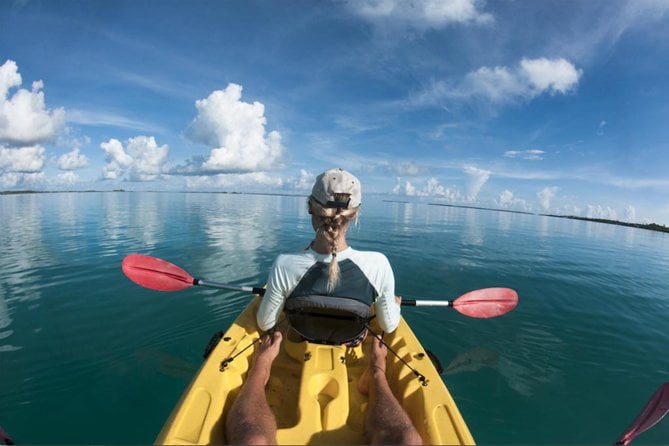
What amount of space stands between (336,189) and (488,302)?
4.70 m

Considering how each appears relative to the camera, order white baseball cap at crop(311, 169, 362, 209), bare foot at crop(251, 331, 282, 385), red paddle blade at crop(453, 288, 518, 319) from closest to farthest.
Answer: white baseball cap at crop(311, 169, 362, 209), bare foot at crop(251, 331, 282, 385), red paddle blade at crop(453, 288, 518, 319)

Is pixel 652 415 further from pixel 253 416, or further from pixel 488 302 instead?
pixel 253 416

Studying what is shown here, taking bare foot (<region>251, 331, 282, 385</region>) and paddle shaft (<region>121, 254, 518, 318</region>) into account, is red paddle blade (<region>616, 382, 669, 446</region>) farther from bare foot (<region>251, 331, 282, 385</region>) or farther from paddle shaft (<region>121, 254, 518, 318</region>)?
bare foot (<region>251, 331, 282, 385</region>)

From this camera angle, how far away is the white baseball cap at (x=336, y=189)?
2.83 metres

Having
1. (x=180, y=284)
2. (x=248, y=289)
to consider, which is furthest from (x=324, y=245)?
(x=180, y=284)

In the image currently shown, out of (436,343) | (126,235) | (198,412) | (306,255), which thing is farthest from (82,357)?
(126,235)

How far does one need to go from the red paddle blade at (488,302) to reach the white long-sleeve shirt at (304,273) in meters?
3.01

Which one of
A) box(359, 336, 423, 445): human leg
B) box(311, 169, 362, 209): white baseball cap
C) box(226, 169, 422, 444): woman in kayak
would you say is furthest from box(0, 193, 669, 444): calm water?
box(311, 169, 362, 209): white baseball cap

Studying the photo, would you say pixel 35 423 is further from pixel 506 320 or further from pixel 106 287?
pixel 506 320

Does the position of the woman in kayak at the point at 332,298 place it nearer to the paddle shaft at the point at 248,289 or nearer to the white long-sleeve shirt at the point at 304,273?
the white long-sleeve shirt at the point at 304,273

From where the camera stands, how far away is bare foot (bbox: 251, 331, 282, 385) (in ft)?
10.7

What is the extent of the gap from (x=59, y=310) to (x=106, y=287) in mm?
1420

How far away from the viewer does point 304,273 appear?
9.93 ft

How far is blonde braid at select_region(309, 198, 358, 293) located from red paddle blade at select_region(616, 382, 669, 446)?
332 cm
